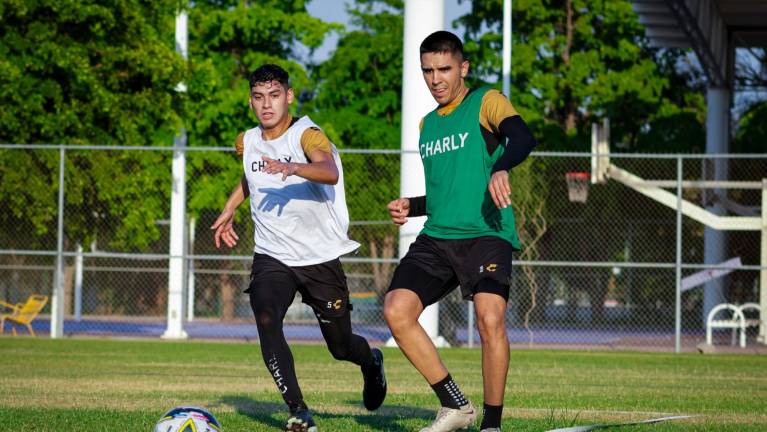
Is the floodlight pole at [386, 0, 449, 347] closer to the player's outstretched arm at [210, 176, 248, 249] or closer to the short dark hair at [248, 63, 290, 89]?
the player's outstretched arm at [210, 176, 248, 249]

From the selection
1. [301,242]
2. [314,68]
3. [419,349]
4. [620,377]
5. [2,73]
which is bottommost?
[620,377]

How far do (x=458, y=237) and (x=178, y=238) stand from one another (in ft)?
54.7

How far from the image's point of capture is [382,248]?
95.5 ft

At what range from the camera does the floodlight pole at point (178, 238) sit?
22266 millimetres

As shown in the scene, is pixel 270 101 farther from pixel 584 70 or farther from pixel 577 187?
pixel 584 70

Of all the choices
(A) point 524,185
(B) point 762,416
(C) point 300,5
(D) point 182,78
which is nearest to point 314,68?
(C) point 300,5

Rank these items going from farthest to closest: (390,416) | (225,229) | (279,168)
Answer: (390,416)
(225,229)
(279,168)

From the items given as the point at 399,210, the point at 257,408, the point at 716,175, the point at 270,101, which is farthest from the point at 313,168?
the point at 716,175

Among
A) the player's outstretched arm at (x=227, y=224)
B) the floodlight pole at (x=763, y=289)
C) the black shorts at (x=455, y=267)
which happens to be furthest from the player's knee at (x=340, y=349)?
the floodlight pole at (x=763, y=289)

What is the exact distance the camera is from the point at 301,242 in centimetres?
778

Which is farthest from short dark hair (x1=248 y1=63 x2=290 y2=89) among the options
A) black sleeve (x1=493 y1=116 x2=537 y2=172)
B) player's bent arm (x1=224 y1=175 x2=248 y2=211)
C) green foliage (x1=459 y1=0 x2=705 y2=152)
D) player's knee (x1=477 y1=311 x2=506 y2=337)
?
green foliage (x1=459 y1=0 x2=705 y2=152)

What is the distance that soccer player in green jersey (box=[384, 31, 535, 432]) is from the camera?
6.56 metres

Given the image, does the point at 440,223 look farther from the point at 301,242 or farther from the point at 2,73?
the point at 2,73

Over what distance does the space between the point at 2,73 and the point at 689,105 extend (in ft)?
90.7
